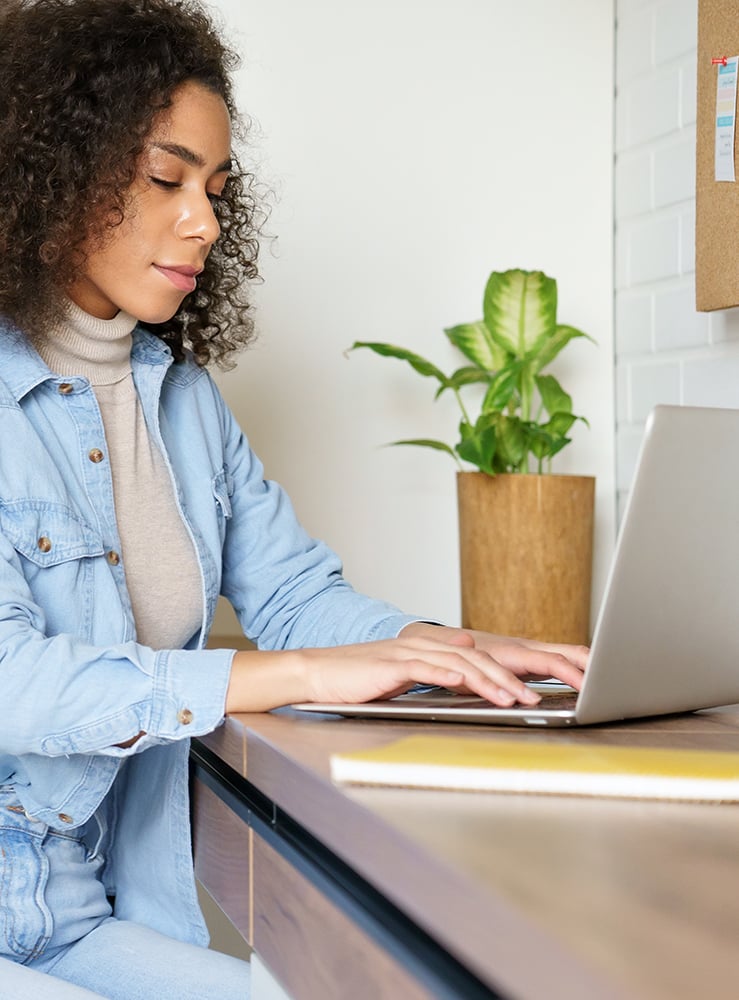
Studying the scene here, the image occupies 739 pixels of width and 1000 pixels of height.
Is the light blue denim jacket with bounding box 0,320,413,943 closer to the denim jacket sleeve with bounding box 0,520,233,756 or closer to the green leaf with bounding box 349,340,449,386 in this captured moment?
the denim jacket sleeve with bounding box 0,520,233,756

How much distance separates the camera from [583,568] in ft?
9.04

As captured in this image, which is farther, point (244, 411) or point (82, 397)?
point (244, 411)

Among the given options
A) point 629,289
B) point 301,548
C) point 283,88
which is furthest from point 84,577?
point 629,289

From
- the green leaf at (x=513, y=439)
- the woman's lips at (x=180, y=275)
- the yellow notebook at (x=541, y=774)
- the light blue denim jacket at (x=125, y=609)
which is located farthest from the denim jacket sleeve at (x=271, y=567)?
the green leaf at (x=513, y=439)

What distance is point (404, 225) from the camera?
9.65ft

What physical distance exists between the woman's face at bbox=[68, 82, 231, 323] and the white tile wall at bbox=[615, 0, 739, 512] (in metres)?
1.59

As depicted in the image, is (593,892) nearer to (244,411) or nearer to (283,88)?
(244,411)

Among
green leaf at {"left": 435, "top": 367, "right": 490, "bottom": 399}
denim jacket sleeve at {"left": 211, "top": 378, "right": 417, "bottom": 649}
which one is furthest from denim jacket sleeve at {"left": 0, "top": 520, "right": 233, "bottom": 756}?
green leaf at {"left": 435, "top": 367, "right": 490, "bottom": 399}

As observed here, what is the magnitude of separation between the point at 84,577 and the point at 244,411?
1.56 metres

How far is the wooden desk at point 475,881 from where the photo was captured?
0.44 m

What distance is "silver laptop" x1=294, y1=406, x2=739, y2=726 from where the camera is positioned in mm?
819

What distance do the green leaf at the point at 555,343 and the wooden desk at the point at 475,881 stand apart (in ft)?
6.20

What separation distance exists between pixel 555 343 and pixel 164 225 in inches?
62.1

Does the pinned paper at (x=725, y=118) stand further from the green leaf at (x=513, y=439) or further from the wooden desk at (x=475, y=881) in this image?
the wooden desk at (x=475, y=881)
